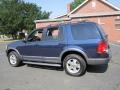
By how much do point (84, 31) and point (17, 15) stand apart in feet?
134

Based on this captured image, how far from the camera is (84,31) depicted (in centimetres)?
874

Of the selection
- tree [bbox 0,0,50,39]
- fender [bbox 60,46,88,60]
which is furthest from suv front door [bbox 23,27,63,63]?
tree [bbox 0,0,50,39]

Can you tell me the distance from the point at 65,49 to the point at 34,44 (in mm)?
1625

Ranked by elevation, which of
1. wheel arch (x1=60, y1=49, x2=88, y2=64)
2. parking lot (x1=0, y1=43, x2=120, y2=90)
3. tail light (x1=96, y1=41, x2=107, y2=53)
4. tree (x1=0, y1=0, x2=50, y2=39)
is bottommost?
parking lot (x1=0, y1=43, x2=120, y2=90)

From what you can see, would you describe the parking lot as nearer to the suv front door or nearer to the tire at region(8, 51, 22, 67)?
the tire at region(8, 51, 22, 67)

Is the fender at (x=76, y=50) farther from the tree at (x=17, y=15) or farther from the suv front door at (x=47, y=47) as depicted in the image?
the tree at (x=17, y=15)

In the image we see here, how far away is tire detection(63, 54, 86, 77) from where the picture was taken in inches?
343

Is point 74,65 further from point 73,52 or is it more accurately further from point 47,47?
point 47,47

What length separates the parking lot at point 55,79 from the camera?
7426mm

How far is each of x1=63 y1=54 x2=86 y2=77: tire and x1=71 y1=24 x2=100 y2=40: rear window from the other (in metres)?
0.74

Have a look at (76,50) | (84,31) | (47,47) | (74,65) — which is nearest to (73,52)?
(76,50)

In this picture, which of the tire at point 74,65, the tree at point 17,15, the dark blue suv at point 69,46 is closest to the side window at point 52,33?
the dark blue suv at point 69,46

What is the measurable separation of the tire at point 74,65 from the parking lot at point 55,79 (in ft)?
0.68

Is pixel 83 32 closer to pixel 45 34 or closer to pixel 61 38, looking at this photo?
pixel 61 38
